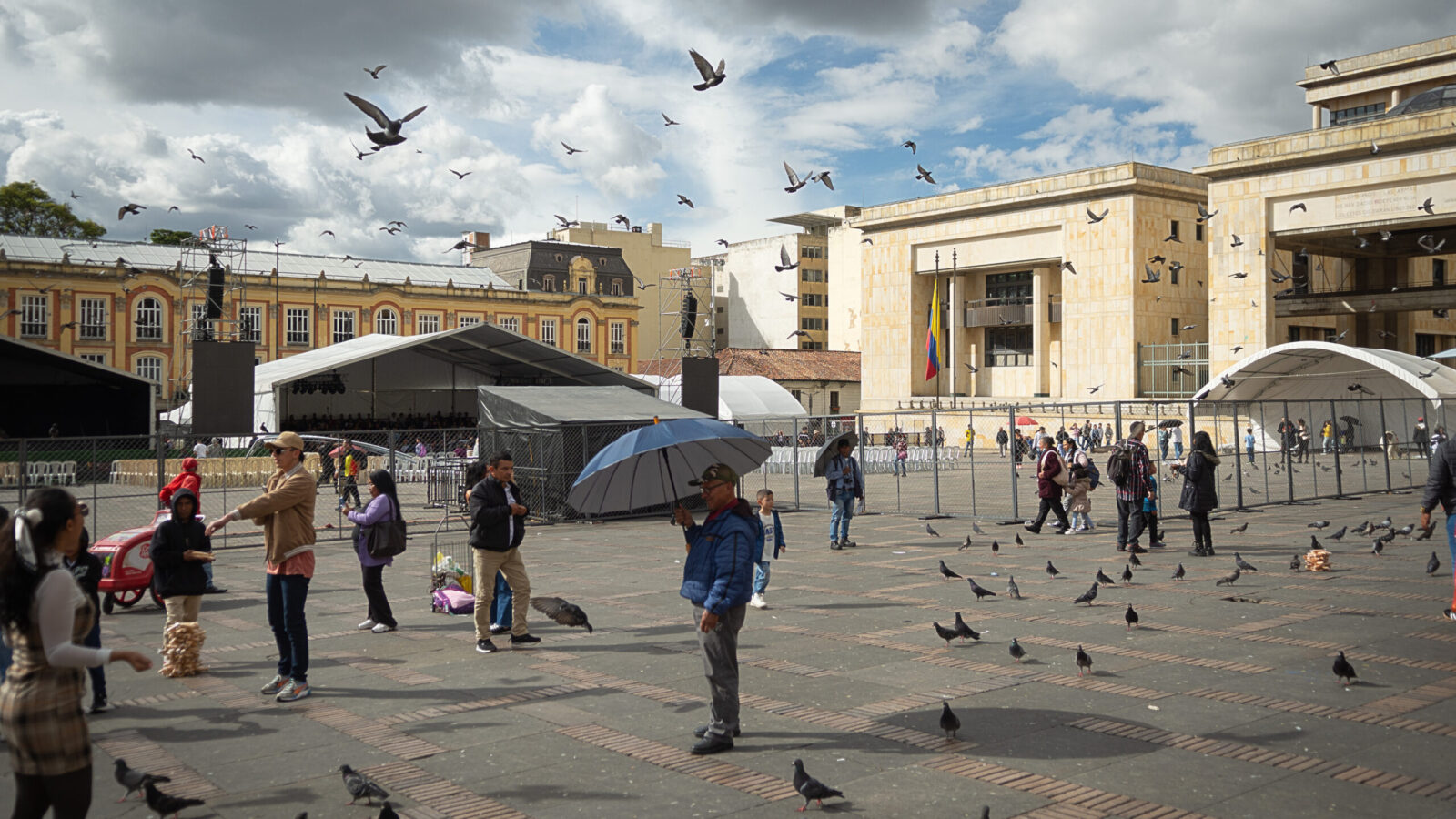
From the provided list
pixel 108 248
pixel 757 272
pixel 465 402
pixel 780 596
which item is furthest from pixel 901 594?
pixel 757 272

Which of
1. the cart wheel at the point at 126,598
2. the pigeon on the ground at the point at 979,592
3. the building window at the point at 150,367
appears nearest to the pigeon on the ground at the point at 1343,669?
the pigeon on the ground at the point at 979,592

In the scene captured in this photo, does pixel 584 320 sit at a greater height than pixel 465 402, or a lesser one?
greater

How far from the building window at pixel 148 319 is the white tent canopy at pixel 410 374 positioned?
579 inches

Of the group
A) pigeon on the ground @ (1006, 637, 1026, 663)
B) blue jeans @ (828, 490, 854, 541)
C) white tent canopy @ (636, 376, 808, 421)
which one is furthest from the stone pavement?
white tent canopy @ (636, 376, 808, 421)

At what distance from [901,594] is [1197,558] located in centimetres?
481

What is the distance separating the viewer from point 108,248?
6406 centimetres

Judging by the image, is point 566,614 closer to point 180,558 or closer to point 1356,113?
point 180,558

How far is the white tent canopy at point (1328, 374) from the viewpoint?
98.5 feet

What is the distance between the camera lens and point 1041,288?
60750 mm

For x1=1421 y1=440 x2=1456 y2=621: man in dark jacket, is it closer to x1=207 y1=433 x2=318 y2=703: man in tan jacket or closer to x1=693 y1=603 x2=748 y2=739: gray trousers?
x1=693 y1=603 x2=748 y2=739: gray trousers

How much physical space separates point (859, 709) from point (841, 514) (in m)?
9.42

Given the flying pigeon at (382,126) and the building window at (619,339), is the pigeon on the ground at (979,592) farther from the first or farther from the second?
the building window at (619,339)

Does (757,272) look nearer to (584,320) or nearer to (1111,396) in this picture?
(584,320)

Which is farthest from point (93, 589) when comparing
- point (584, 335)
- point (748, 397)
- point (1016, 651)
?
point (584, 335)
